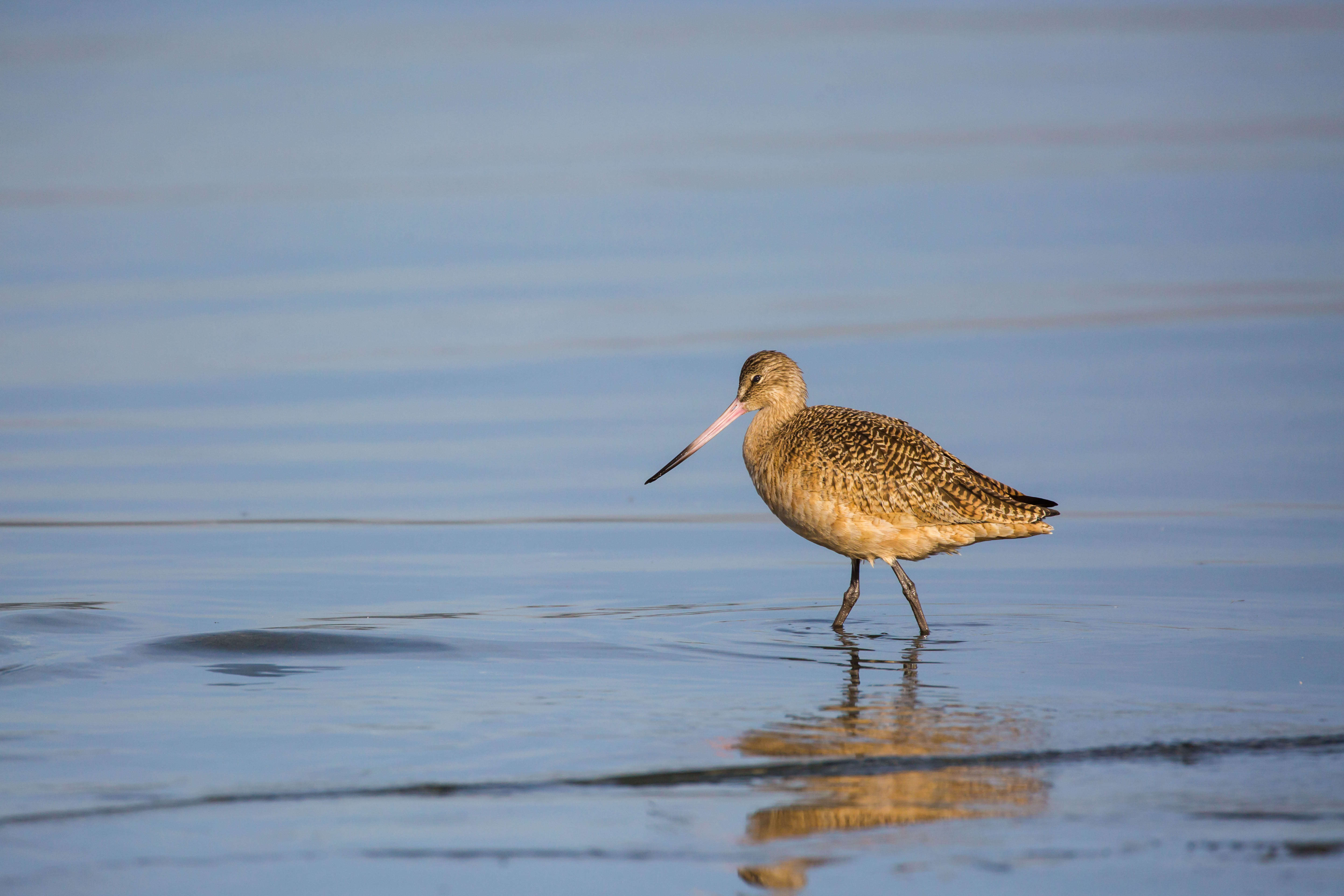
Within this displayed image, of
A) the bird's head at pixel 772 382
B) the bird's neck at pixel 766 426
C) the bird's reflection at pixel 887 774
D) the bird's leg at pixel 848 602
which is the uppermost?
the bird's head at pixel 772 382

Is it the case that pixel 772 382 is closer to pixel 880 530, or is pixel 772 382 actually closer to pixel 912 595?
pixel 880 530

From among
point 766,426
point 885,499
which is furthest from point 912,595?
point 766,426

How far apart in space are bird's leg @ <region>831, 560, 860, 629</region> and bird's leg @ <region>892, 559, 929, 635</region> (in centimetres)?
2

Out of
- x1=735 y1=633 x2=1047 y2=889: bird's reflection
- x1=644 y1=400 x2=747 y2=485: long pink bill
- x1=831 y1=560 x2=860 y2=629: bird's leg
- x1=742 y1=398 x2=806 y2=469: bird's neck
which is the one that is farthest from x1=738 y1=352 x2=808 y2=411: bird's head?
x1=735 y1=633 x2=1047 y2=889: bird's reflection

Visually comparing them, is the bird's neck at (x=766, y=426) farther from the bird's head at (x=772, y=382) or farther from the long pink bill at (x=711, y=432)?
the long pink bill at (x=711, y=432)

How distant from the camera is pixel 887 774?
192 inches

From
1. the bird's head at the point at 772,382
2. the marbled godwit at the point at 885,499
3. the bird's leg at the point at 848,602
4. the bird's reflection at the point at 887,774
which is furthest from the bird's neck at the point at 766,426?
the bird's reflection at the point at 887,774

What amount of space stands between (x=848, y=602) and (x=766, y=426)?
1257 millimetres

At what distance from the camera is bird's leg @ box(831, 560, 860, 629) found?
711 cm

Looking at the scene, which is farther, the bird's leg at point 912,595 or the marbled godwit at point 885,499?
the marbled godwit at point 885,499

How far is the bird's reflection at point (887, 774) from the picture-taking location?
4.47 m

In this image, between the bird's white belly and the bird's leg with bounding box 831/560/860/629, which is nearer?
the bird's leg with bounding box 831/560/860/629

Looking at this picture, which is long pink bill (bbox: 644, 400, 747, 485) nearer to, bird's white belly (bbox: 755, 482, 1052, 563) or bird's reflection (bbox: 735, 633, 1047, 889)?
bird's white belly (bbox: 755, 482, 1052, 563)

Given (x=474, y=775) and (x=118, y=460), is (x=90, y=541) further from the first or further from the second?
(x=474, y=775)
